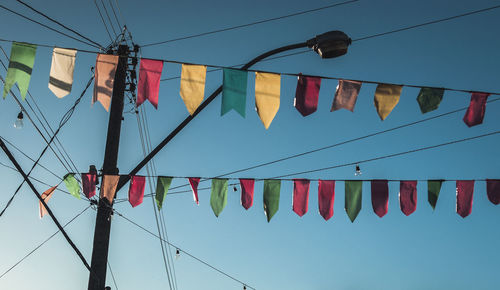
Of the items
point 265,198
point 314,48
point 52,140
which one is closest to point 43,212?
point 52,140

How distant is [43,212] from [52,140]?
7.13 ft

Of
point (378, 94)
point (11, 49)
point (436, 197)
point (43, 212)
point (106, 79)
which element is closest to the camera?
point (11, 49)

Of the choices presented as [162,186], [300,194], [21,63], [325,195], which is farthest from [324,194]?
[21,63]

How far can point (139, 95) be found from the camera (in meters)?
6.43

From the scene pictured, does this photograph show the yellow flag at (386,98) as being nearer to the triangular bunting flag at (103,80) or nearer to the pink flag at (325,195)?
the pink flag at (325,195)

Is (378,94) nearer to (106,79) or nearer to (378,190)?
(378,190)

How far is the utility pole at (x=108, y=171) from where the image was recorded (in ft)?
19.3

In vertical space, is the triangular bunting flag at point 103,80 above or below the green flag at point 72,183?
above

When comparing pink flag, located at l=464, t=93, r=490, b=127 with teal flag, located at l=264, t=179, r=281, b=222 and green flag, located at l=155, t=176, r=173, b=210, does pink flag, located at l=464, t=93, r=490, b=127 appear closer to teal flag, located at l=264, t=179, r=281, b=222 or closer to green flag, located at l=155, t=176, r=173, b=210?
teal flag, located at l=264, t=179, r=281, b=222

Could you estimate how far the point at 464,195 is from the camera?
8.84m

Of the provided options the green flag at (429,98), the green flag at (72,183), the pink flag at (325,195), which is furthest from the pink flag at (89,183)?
the green flag at (429,98)

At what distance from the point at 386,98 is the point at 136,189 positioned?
14.6 ft

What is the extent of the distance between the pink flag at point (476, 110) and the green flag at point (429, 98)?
65cm

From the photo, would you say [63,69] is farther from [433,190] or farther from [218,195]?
[433,190]
